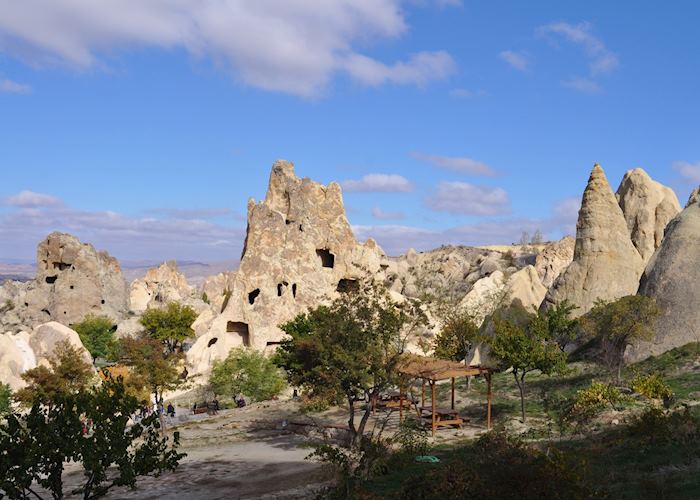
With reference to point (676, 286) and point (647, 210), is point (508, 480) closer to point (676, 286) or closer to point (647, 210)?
point (676, 286)

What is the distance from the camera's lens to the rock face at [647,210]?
50000 millimetres

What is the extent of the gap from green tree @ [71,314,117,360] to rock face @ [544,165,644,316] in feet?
152

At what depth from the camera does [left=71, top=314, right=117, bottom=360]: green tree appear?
64.8 metres

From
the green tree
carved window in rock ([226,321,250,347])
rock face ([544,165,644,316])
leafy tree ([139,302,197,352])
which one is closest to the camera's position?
rock face ([544,165,644,316])

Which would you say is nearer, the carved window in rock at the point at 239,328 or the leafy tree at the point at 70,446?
the leafy tree at the point at 70,446

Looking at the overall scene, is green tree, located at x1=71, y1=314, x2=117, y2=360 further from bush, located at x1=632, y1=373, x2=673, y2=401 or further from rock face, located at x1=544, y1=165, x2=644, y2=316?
bush, located at x1=632, y1=373, x2=673, y2=401

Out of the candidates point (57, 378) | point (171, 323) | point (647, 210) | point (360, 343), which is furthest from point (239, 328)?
point (360, 343)

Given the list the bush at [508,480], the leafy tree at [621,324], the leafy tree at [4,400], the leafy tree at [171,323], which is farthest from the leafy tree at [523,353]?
the leafy tree at [171,323]

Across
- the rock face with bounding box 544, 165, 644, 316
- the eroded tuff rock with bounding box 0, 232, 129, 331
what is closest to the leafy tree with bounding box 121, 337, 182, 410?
the rock face with bounding box 544, 165, 644, 316

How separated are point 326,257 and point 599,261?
35820 millimetres

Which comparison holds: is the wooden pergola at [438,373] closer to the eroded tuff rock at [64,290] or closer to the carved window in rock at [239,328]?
the carved window in rock at [239,328]

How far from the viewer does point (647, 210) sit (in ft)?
165

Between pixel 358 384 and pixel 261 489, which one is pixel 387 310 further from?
pixel 261 489

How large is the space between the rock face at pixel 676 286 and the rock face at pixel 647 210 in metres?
16.9
